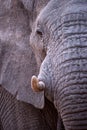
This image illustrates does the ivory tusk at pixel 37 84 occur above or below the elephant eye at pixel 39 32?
below

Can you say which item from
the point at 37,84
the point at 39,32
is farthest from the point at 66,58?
the point at 39,32

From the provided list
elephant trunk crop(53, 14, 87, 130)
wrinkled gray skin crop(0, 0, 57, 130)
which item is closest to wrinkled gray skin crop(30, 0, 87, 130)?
elephant trunk crop(53, 14, 87, 130)

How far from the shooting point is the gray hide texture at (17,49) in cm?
436

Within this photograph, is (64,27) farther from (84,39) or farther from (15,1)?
(15,1)

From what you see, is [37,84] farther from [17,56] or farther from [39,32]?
[17,56]

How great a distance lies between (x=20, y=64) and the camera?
445 cm

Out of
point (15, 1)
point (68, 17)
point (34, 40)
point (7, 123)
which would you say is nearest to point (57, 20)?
point (68, 17)

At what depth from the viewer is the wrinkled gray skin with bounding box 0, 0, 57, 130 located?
437 cm

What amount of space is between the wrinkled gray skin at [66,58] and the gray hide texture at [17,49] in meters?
0.37

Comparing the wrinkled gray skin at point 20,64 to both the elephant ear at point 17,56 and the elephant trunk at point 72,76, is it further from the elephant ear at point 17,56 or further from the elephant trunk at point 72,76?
the elephant trunk at point 72,76

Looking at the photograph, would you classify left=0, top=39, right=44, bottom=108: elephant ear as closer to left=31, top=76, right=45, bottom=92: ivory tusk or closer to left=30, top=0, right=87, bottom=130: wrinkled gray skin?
left=30, top=0, right=87, bottom=130: wrinkled gray skin

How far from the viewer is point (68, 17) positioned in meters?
3.74

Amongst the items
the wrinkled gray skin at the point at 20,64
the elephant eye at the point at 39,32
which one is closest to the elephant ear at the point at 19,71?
the wrinkled gray skin at the point at 20,64

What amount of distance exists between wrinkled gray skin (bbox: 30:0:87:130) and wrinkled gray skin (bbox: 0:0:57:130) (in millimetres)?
367
